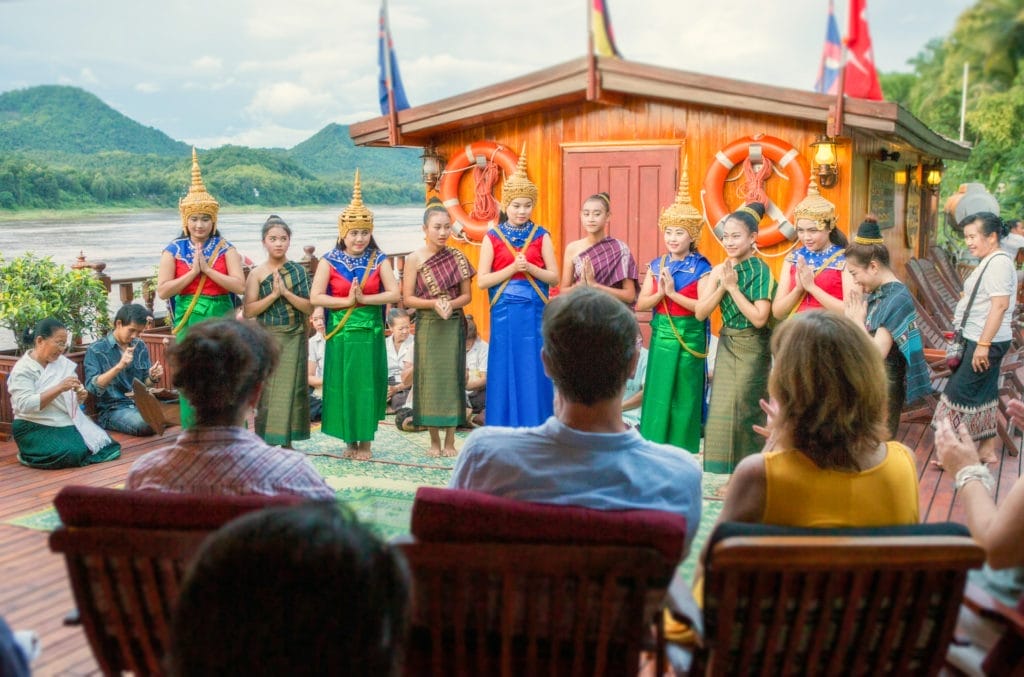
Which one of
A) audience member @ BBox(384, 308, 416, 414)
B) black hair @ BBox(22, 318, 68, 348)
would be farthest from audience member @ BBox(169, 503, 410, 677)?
audience member @ BBox(384, 308, 416, 414)

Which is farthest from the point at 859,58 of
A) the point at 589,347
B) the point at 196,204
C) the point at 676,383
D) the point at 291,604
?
the point at 291,604

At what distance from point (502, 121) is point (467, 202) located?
31.3 inches

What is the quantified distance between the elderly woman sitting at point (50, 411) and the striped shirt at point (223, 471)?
330 cm

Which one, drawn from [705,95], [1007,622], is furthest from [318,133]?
[1007,622]

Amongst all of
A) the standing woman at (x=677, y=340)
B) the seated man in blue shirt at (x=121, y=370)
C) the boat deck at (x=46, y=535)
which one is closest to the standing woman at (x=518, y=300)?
the standing woman at (x=677, y=340)

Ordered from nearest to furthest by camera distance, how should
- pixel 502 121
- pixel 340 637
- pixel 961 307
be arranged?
pixel 340 637 < pixel 961 307 < pixel 502 121

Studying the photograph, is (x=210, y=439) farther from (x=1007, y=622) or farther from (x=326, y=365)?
(x=326, y=365)

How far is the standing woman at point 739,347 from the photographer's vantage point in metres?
4.41

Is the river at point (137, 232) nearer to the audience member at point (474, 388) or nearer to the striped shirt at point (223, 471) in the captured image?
the audience member at point (474, 388)

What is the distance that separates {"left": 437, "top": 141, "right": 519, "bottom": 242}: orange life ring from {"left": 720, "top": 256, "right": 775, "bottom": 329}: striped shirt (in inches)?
151

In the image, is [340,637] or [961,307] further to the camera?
[961,307]

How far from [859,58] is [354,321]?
4.21 metres

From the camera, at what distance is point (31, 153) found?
11438 millimetres

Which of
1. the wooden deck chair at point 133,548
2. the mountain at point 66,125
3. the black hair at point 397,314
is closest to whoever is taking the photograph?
the wooden deck chair at point 133,548
